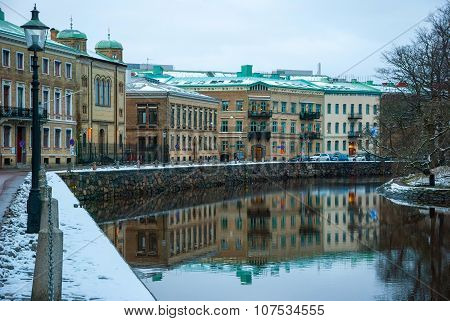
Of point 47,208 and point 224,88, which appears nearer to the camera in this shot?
point 47,208

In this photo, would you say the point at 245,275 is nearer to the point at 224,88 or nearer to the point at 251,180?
the point at 251,180

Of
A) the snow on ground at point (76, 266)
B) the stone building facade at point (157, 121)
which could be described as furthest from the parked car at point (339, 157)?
the snow on ground at point (76, 266)

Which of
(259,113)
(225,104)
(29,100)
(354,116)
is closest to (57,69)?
(29,100)

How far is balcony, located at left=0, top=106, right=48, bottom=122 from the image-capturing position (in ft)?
170

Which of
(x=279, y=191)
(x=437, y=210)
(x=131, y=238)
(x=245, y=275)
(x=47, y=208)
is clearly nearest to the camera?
(x=47, y=208)

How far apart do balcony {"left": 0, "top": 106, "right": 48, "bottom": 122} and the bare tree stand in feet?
71.7

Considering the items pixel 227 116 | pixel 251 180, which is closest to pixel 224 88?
pixel 227 116

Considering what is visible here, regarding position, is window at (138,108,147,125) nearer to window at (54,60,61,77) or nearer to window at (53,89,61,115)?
window at (53,89,61,115)

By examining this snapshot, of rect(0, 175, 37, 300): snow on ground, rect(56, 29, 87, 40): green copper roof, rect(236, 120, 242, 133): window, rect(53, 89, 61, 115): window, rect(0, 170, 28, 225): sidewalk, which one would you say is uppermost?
rect(56, 29, 87, 40): green copper roof

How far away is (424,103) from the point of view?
175 ft

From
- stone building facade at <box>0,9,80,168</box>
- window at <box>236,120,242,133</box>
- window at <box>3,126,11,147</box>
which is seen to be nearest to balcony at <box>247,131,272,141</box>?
window at <box>236,120,242,133</box>

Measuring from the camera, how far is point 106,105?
7006 cm

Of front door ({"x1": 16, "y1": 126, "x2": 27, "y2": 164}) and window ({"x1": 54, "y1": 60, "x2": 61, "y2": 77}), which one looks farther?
window ({"x1": 54, "y1": 60, "x2": 61, "y2": 77})

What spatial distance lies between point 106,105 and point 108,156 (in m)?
6.37
